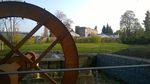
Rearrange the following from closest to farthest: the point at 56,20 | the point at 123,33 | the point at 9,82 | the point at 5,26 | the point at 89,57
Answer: the point at 9,82 → the point at 56,20 → the point at 89,57 → the point at 5,26 → the point at 123,33

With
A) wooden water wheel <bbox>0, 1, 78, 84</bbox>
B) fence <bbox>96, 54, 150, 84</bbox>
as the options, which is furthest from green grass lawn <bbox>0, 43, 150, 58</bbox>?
wooden water wheel <bbox>0, 1, 78, 84</bbox>

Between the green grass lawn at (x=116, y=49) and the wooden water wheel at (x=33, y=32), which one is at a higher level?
the wooden water wheel at (x=33, y=32)

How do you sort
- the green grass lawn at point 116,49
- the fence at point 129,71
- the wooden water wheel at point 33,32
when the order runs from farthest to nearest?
the green grass lawn at point 116,49 → the fence at point 129,71 → the wooden water wheel at point 33,32

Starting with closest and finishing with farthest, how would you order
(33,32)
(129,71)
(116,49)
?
1. (33,32)
2. (129,71)
3. (116,49)

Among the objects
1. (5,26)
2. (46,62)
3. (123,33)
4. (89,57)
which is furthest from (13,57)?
(123,33)

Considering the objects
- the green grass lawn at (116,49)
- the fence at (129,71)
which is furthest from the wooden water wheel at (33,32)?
the green grass lawn at (116,49)

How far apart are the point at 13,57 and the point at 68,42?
1.94 m

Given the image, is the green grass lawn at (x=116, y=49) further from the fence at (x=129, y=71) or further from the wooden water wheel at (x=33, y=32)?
the wooden water wheel at (x=33, y=32)

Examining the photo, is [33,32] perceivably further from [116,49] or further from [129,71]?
[116,49]

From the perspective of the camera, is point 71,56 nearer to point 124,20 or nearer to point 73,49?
point 73,49

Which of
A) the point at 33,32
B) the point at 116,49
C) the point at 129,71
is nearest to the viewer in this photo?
the point at 33,32

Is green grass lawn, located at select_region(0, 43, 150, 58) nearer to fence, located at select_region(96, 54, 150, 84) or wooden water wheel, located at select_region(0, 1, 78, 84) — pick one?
fence, located at select_region(96, 54, 150, 84)

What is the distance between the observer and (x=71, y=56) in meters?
11.0

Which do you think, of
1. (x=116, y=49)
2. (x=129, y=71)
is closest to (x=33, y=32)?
(x=129, y=71)
